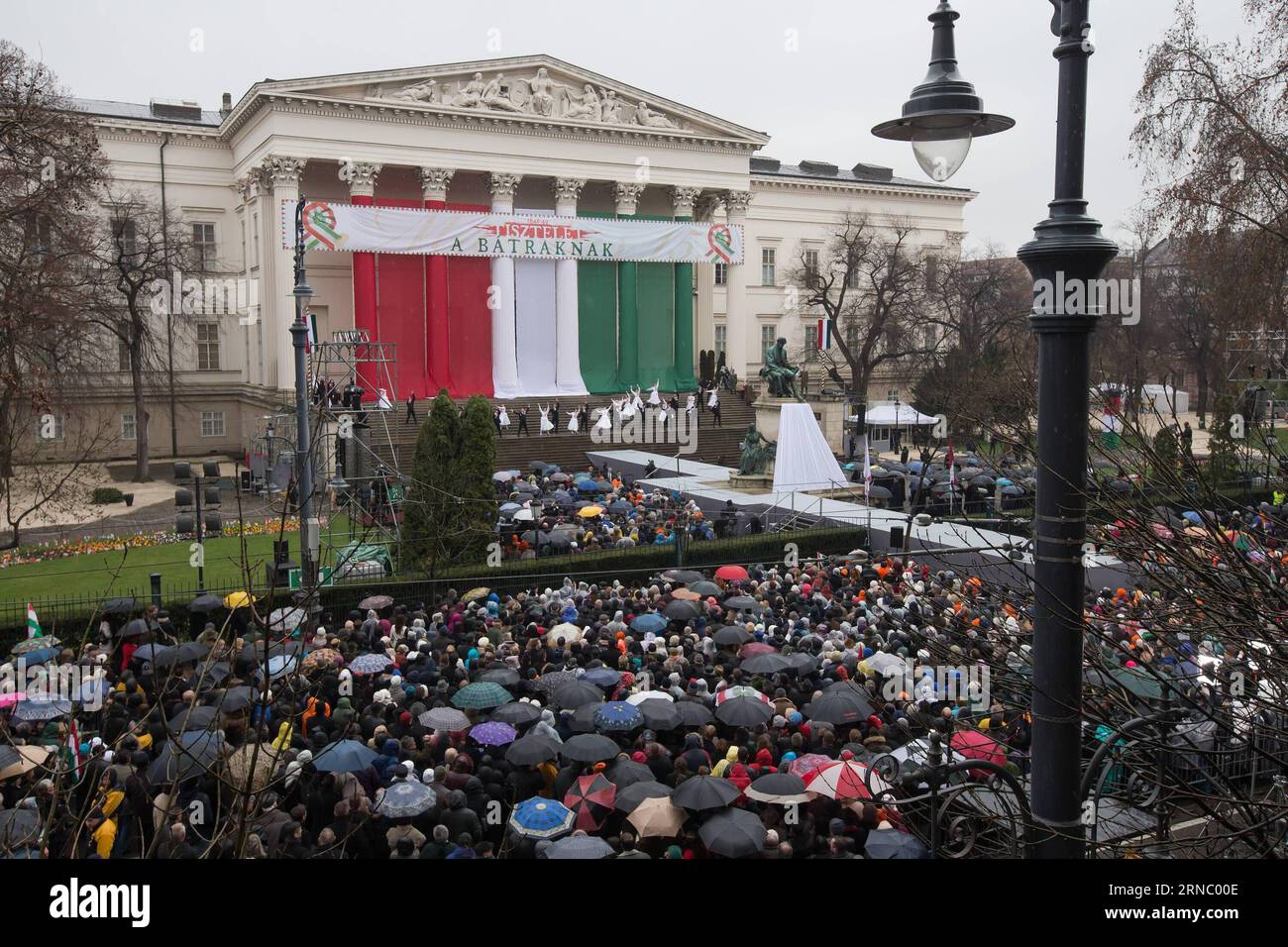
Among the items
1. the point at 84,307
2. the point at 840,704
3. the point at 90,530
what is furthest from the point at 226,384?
the point at 840,704

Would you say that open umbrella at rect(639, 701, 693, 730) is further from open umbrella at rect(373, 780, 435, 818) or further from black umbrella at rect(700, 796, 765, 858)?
open umbrella at rect(373, 780, 435, 818)

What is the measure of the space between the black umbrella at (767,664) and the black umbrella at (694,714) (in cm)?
160

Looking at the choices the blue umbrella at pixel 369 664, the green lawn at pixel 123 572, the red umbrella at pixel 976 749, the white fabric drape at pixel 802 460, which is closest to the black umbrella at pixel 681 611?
the blue umbrella at pixel 369 664

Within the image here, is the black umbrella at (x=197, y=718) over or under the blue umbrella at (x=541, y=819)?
over

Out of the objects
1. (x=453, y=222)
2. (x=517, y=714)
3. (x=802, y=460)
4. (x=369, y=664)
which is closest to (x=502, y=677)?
(x=517, y=714)

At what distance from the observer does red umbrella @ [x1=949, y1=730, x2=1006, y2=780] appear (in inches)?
333

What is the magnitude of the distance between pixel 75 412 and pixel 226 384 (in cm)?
1719

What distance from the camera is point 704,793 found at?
966 centimetres

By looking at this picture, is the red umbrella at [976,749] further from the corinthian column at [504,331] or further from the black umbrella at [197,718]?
the corinthian column at [504,331]

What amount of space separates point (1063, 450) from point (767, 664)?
31.6 ft

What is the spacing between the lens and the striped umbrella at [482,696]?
41.2 ft

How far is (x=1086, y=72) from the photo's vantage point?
4387 millimetres

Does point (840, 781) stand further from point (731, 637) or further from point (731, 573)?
point (731, 573)

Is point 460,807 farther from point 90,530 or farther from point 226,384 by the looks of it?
point 226,384
